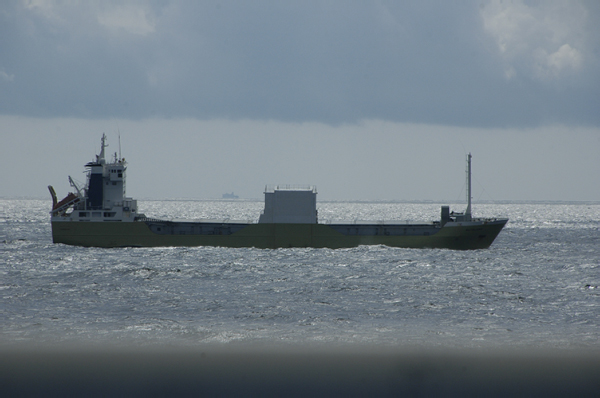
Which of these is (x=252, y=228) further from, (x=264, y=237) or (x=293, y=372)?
(x=293, y=372)

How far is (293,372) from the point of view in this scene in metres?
13.2

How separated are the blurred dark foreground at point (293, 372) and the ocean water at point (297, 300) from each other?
1164 millimetres

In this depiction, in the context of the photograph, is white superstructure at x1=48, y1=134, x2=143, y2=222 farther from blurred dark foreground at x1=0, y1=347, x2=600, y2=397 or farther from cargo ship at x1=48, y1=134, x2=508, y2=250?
blurred dark foreground at x1=0, y1=347, x2=600, y2=397

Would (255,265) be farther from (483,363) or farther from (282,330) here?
(483,363)

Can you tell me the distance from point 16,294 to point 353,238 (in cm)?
2720

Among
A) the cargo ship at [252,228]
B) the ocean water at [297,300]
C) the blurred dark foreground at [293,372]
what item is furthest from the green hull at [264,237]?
the blurred dark foreground at [293,372]

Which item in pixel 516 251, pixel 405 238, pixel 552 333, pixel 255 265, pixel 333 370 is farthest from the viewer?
pixel 516 251

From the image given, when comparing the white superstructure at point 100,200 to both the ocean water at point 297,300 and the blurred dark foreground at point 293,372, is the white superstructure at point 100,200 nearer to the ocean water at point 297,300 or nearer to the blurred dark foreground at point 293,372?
the ocean water at point 297,300

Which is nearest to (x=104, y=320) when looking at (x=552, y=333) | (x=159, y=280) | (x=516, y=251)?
(x=159, y=280)

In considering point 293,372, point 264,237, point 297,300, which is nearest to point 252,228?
point 264,237

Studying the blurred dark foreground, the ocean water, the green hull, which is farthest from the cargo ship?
the blurred dark foreground

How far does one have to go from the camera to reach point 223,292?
2520 centimetres

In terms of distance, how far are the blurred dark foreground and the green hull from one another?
28196 millimetres

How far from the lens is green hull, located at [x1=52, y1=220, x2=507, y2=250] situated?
43531mm
